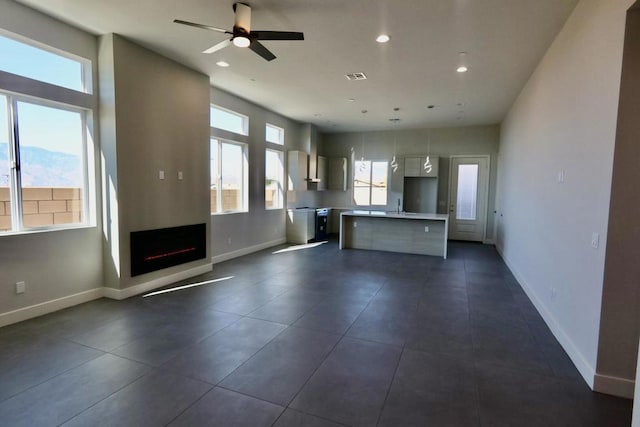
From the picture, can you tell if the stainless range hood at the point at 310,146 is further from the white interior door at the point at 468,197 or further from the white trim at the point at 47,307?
the white trim at the point at 47,307

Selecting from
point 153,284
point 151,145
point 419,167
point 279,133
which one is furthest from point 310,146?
point 153,284

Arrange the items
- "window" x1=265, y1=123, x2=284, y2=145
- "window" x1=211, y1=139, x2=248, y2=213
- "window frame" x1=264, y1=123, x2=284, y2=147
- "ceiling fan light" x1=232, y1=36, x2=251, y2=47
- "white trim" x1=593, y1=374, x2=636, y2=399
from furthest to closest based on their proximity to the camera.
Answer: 1. "window" x1=265, y1=123, x2=284, y2=145
2. "window frame" x1=264, y1=123, x2=284, y2=147
3. "window" x1=211, y1=139, x2=248, y2=213
4. "ceiling fan light" x1=232, y1=36, x2=251, y2=47
5. "white trim" x1=593, y1=374, x2=636, y2=399

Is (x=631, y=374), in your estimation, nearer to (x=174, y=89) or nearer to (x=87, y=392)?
(x=87, y=392)

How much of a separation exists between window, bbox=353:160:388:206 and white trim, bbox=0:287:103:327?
290 inches

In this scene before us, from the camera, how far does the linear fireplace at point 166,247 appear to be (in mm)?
4316

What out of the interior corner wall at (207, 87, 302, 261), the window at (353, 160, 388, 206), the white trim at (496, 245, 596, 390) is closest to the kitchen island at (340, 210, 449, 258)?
the interior corner wall at (207, 87, 302, 261)

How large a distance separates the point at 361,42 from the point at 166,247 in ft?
12.8

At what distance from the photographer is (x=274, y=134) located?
320 inches

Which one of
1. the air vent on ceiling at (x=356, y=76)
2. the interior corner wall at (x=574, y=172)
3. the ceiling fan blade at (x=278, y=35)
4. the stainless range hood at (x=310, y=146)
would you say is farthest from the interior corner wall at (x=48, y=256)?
the stainless range hood at (x=310, y=146)

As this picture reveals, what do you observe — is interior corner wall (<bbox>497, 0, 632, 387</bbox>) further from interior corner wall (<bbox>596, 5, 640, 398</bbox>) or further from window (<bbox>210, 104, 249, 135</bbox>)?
window (<bbox>210, 104, 249, 135</bbox>)

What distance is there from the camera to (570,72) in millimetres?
3113

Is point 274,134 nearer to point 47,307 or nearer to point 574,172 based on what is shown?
point 47,307

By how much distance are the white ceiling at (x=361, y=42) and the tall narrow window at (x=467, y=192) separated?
106 inches

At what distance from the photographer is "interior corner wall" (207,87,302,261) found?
6176mm
